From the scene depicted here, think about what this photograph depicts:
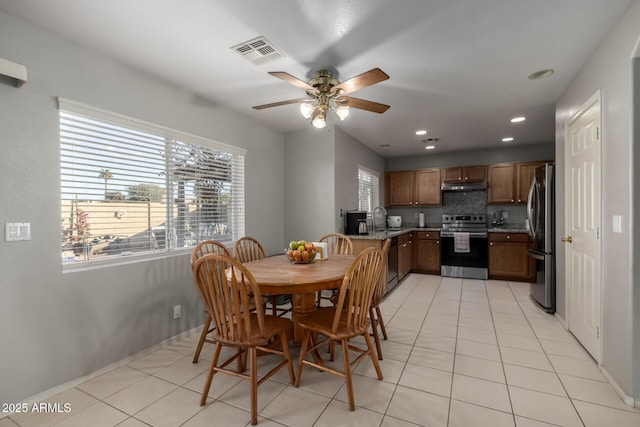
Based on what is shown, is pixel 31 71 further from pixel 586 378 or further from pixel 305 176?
pixel 586 378

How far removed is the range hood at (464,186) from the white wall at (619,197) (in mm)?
3367

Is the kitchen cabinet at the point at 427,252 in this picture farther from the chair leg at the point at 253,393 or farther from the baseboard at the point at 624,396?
the chair leg at the point at 253,393

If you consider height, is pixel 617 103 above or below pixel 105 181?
above

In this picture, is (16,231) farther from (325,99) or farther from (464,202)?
(464,202)

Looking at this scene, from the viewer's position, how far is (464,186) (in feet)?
18.6

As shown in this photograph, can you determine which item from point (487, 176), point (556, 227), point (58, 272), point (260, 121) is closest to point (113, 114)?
point (58, 272)

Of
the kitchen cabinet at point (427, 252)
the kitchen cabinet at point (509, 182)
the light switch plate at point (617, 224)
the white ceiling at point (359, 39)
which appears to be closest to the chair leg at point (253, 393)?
the white ceiling at point (359, 39)

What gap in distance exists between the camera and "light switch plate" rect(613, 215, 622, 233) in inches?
74.9

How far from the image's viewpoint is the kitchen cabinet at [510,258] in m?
4.88

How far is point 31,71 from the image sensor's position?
191cm

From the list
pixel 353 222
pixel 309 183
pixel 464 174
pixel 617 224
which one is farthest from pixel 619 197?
pixel 464 174

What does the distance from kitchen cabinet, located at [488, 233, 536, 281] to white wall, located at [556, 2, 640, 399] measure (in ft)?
9.99

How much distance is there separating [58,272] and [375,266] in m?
2.22

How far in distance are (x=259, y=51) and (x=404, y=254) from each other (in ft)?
13.2
